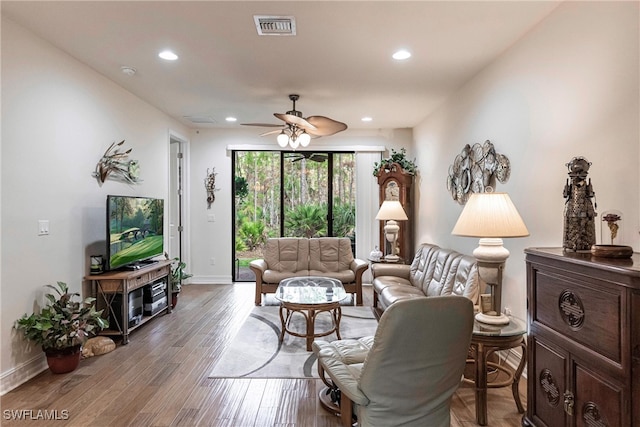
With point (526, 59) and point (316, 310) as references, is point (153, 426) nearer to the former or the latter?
point (316, 310)

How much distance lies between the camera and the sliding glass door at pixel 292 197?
646 centimetres

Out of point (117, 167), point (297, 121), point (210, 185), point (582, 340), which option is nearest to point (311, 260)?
point (297, 121)

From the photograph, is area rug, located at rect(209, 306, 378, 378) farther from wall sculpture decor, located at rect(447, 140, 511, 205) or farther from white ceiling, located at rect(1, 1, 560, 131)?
white ceiling, located at rect(1, 1, 560, 131)

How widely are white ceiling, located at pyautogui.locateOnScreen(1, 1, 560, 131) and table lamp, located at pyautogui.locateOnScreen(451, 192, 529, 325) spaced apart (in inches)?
51.9

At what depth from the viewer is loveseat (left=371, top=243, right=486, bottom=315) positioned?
10.4 ft

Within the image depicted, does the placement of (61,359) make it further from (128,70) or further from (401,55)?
(401,55)

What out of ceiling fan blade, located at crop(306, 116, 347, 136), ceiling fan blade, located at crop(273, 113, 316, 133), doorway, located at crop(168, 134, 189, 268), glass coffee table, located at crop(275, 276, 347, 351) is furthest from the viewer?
doorway, located at crop(168, 134, 189, 268)

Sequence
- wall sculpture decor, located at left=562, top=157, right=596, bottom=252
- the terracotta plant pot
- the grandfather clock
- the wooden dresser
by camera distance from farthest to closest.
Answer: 1. the grandfather clock
2. the terracotta plant pot
3. wall sculpture decor, located at left=562, top=157, right=596, bottom=252
4. the wooden dresser

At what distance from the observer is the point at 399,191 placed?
230 inches

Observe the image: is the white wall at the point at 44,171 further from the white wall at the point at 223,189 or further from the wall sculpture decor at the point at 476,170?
the wall sculpture decor at the point at 476,170

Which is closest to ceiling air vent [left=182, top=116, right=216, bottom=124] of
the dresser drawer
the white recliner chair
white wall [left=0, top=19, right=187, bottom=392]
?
white wall [left=0, top=19, right=187, bottom=392]

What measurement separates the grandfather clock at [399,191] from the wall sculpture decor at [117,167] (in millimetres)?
3528

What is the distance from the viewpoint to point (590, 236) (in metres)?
1.85

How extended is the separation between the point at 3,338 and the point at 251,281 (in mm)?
3933
